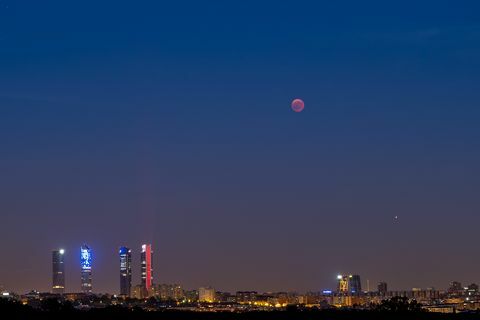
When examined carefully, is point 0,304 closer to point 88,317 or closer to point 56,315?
point 56,315

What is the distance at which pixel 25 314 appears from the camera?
173000 mm

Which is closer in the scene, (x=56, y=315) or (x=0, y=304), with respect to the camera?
(x=0, y=304)

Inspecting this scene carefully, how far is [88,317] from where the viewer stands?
199500 millimetres

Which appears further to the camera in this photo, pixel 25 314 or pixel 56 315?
pixel 56 315

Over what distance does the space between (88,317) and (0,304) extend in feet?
115

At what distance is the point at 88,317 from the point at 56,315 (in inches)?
597

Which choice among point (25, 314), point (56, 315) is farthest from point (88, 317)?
point (25, 314)

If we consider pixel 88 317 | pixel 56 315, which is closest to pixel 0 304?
pixel 56 315

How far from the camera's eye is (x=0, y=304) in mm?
166500

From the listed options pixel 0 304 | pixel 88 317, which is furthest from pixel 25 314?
pixel 88 317

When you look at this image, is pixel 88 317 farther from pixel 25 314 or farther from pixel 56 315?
pixel 25 314

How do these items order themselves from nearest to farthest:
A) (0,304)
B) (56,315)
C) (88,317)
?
(0,304)
(56,315)
(88,317)

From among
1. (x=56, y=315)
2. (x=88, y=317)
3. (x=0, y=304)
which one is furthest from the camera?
(x=88, y=317)

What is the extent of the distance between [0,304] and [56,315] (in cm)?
1990
